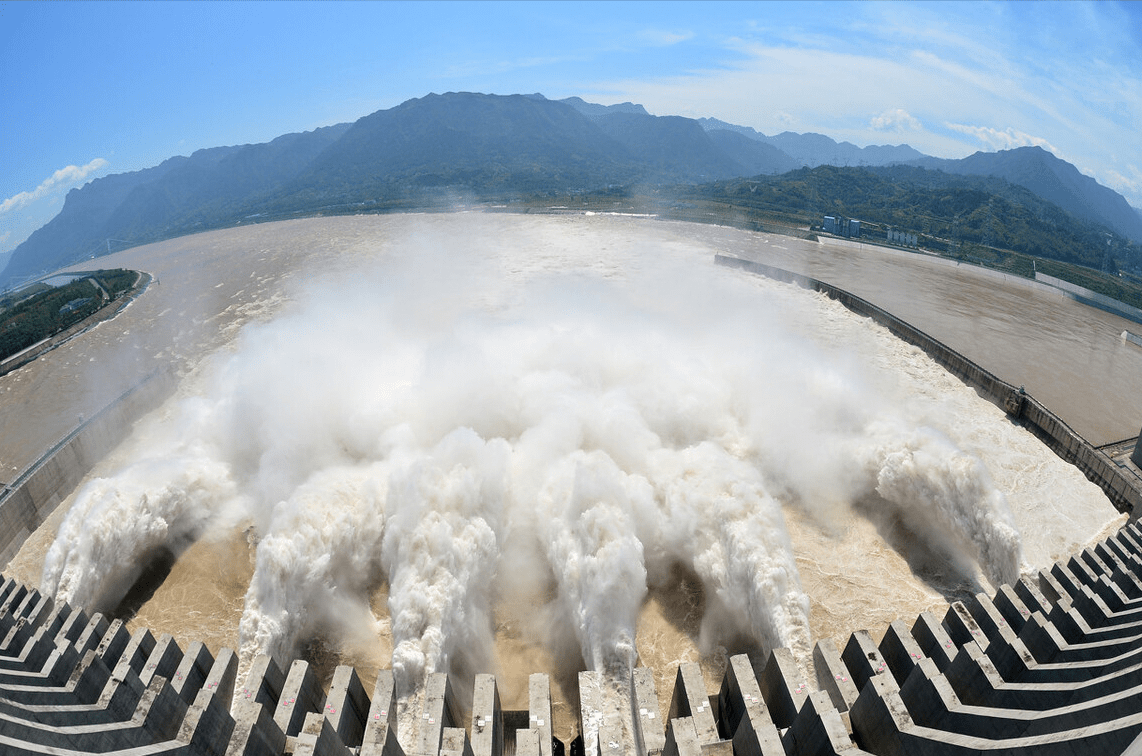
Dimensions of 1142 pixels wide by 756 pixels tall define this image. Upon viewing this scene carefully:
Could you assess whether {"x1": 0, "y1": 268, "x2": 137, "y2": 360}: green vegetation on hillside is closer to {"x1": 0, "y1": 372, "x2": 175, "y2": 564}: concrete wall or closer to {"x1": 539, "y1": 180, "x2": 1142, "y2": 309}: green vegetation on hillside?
{"x1": 0, "y1": 372, "x2": 175, "y2": 564}: concrete wall

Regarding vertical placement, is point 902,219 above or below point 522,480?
above

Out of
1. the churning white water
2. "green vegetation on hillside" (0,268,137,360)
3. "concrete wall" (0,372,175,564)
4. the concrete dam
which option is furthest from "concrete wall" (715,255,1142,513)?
"green vegetation on hillside" (0,268,137,360)

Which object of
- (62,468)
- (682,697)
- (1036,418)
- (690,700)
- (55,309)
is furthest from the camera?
(55,309)

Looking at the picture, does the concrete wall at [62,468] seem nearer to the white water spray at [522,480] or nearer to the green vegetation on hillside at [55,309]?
the white water spray at [522,480]

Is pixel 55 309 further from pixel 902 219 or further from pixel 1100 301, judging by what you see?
pixel 902 219

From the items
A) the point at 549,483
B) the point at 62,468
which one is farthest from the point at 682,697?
the point at 62,468

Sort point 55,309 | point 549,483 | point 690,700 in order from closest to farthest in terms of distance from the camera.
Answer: point 690,700 < point 549,483 < point 55,309
